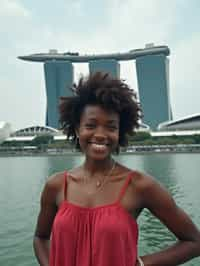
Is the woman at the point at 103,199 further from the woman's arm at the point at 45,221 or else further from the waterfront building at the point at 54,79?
the waterfront building at the point at 54,79

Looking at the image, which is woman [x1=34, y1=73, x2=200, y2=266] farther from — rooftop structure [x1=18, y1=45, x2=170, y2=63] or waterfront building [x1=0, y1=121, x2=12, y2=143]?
rooftop structure [x1=18, y1=45, x2=170, y2=63]

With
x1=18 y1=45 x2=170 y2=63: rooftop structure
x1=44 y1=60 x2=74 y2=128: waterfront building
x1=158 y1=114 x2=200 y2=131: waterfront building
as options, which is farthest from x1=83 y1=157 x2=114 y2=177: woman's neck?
x1=18 y1=45 x2=170 y2=63: rooftop structure

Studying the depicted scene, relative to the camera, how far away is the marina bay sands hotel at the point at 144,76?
231ft

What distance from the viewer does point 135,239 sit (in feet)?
3.42

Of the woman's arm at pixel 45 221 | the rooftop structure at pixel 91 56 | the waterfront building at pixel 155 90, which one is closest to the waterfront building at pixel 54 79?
the rooftop structure at pixel 91 56

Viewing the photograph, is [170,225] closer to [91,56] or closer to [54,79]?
[54,79]

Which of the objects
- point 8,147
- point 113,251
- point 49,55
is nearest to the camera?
point 113,251

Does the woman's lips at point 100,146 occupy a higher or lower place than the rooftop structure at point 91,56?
lower

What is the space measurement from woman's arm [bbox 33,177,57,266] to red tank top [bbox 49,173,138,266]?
0.36 ft

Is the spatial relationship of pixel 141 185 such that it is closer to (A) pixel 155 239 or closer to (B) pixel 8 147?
(A) pixel 155 239

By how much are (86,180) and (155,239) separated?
14.5ft

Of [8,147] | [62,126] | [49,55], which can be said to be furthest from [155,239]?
[49,55]

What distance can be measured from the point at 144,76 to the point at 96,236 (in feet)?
236

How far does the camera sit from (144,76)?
7156 centimetres
